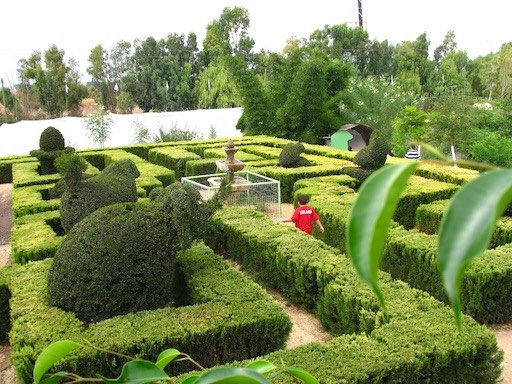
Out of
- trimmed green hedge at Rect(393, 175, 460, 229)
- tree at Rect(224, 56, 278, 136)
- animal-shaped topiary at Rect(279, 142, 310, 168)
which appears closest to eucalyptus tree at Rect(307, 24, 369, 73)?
tree at Rect(224, 56, 278, 136)

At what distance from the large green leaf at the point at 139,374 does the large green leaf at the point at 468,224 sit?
478mm

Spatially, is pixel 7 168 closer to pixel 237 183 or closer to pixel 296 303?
pixel 237 183

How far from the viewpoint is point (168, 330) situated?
4223 millimetres

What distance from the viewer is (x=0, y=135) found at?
23141 mm

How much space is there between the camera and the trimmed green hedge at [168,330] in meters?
4.04

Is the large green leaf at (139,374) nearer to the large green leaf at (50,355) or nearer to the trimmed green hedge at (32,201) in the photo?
the large green leaf at (50,355)

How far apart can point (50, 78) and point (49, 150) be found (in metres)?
27.4

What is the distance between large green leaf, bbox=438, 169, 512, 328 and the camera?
0.39 m

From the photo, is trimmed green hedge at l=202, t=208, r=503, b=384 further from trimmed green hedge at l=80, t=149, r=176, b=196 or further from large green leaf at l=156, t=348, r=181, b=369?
trimmed green hedge at l=80, t=149, r=176, b=196

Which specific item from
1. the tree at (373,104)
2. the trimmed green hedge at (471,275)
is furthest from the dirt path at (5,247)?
the tree at (373,104)

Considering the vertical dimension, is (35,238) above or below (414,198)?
above

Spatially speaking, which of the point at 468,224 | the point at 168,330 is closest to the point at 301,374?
the point at 468,224

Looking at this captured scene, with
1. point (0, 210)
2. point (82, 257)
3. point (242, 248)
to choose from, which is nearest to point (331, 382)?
point (82, 257)

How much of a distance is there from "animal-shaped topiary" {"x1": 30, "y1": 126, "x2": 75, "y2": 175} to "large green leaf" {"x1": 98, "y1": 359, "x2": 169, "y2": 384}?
44.9 feet
